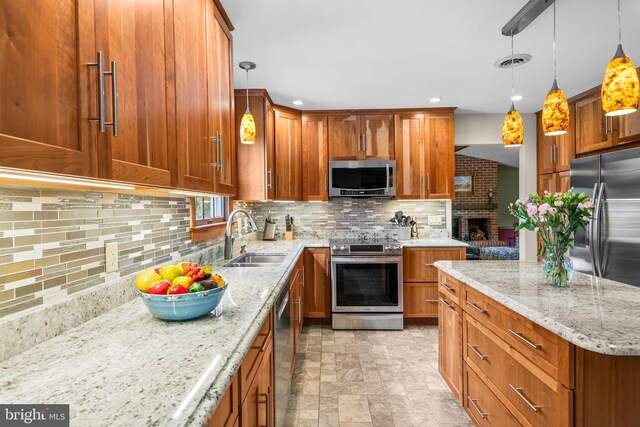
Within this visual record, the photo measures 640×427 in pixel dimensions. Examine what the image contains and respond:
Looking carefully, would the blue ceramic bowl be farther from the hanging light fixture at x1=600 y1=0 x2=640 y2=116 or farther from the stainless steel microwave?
the stainless steel microwave

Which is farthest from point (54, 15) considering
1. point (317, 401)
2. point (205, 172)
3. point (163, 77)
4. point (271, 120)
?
point (271, 120)

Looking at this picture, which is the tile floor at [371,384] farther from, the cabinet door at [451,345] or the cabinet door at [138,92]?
the cabinet door at [138,92]

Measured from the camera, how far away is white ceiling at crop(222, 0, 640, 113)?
192 cm

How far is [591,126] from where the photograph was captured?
330cm

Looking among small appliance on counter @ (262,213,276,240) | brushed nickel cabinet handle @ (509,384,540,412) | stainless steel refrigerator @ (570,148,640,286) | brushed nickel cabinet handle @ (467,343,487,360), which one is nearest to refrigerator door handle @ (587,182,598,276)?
stainless steel refrigerator @ (570,148,640,286)

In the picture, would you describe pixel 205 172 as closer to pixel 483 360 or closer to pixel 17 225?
pixel 17 225

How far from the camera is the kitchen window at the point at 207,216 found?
2250 mm

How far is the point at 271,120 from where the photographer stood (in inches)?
140

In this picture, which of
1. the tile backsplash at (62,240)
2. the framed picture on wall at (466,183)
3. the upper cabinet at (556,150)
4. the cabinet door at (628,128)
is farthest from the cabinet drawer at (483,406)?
the framed picture on wall at (466,183)

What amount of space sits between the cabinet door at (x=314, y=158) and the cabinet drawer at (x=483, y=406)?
7.90 feet

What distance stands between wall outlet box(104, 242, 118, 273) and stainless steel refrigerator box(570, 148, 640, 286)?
337 centimetres

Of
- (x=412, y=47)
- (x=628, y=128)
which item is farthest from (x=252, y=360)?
(x=628, y=128)

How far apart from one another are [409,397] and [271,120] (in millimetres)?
2818

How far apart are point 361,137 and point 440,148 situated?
0.91 metres
